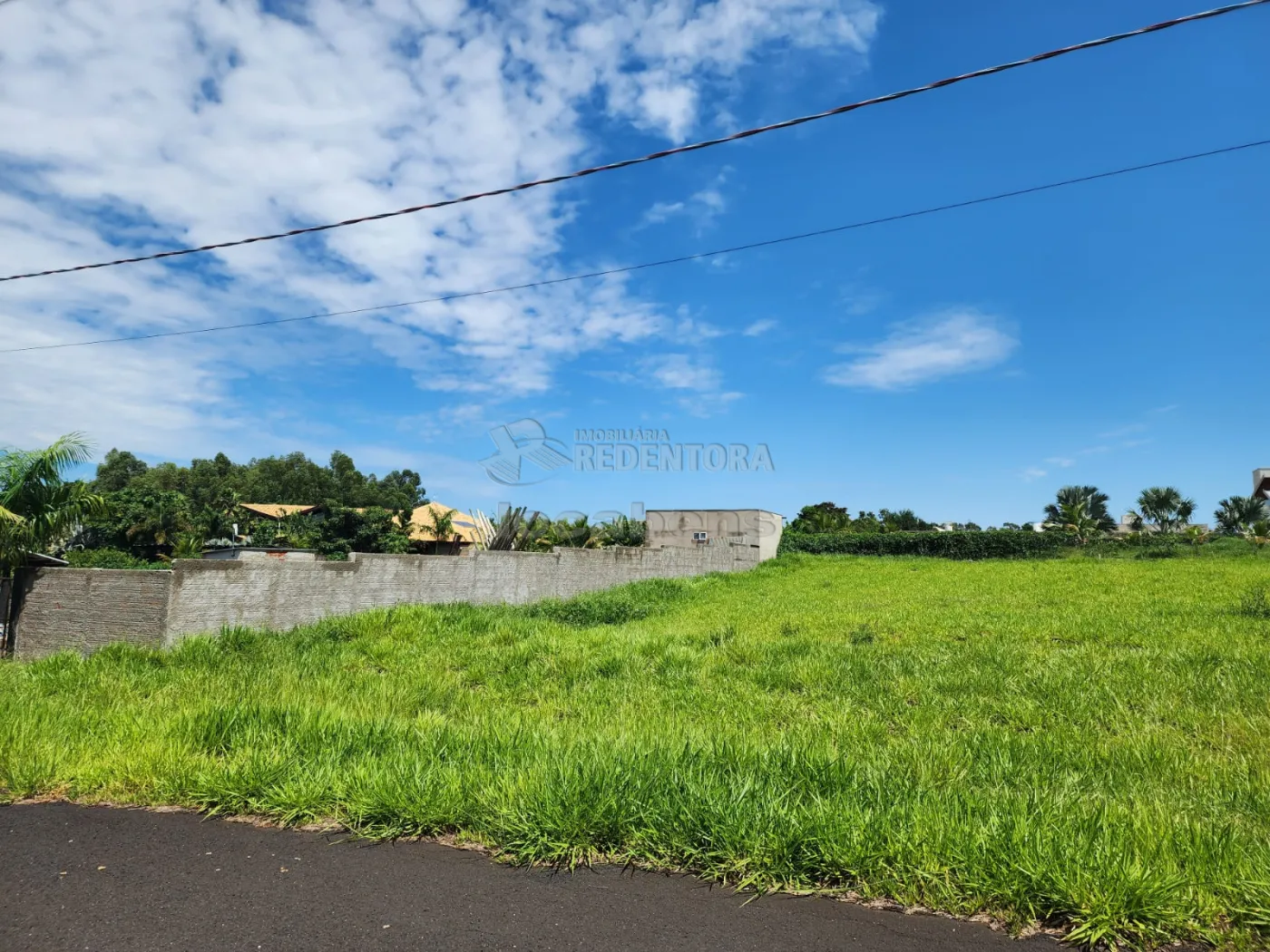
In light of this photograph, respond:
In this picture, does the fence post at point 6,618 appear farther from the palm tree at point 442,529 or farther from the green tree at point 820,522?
the green tree at point 820,522

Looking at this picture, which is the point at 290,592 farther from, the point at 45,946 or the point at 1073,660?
the point at 1073,660

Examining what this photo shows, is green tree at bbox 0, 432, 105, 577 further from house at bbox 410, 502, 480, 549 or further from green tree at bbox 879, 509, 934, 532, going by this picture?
green tree at bbox 879, 509, 934, 532

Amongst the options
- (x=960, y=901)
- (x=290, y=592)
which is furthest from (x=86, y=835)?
(x=290, y=592)

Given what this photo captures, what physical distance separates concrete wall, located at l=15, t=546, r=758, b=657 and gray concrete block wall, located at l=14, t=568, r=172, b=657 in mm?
11

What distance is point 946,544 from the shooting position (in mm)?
37031

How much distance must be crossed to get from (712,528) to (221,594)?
35101 millimetres

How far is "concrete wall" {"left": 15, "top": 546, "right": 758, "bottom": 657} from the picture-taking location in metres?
8.90

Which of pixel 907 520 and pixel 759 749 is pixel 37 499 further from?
pixel 907 520

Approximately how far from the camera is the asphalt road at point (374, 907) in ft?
9.27

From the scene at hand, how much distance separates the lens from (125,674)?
753cm

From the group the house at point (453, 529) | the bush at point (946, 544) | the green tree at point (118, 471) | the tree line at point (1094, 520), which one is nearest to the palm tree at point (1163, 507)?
the tree line at point (1094, 520)

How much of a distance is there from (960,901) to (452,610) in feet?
32.8

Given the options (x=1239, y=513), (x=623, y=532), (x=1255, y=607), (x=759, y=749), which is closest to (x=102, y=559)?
(x=623, y=532)

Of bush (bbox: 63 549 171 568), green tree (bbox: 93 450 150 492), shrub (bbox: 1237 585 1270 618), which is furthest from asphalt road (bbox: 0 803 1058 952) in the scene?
green tree (bbox: 93 450 150 492)
